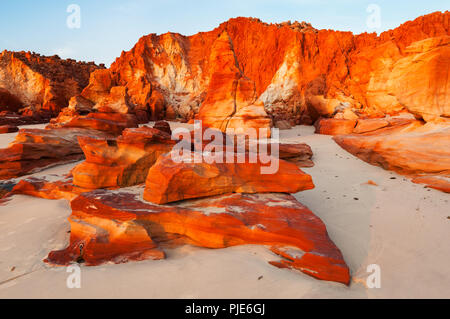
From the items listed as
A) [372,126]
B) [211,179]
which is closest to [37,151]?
[211,179]

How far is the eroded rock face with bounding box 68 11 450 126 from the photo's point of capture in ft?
56.8

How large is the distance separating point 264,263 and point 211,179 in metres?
1.22

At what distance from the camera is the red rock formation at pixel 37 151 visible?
6.02 metres

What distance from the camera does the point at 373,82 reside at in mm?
17625

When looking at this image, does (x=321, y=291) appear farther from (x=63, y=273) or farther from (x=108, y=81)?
(x=108, y=81)

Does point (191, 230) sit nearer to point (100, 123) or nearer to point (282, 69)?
point (100, 123)

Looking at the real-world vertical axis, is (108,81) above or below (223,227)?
above

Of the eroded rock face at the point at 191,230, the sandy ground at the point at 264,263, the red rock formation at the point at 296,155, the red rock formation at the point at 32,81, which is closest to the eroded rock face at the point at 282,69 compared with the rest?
the red rock formation at the point at 32,81

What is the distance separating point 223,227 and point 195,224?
1.07 feet

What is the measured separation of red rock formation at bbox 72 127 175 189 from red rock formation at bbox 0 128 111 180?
3.92 metres

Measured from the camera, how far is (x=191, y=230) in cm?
243

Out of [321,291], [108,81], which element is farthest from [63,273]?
[108,81]

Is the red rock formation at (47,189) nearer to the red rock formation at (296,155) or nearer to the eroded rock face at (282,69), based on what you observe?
the red rock formation at (296,155)
